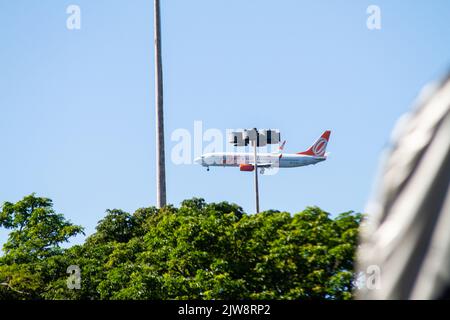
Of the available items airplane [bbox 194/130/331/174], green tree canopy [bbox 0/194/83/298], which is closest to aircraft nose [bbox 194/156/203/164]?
airplane [bbox 194/130/331/174]

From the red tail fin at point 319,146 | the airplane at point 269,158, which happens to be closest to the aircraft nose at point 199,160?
the airplane at point 269,158

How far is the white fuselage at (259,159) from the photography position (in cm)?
14950

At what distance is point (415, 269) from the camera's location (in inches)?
37.2

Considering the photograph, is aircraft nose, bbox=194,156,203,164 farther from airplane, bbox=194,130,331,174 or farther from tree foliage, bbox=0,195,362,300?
tree foliage, bbox=0,195,362,300

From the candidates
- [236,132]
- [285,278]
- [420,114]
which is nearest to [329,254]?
[285,278]

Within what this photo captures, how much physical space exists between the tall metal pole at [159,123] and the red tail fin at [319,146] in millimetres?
102535

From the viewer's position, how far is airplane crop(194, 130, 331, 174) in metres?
150

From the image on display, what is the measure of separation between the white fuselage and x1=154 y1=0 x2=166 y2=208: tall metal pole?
7881 cm

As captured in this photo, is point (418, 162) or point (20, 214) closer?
point (418, 162)

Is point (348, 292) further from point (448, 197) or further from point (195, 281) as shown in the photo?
point (448, 197)

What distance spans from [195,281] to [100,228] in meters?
20.5
